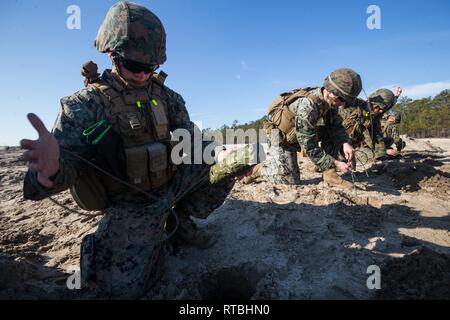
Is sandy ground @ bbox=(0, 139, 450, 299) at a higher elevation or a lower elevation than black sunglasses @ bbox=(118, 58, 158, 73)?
lower

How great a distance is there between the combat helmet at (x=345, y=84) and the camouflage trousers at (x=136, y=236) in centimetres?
199

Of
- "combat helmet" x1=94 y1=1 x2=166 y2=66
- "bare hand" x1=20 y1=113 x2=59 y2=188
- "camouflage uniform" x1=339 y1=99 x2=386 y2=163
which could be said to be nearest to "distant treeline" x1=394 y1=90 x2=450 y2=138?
"camouflage uniform" x1=339 y1=99 x2=386 y2=163

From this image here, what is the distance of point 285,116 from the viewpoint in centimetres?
454

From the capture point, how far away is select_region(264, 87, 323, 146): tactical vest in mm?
4508

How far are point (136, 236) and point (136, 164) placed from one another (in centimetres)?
55

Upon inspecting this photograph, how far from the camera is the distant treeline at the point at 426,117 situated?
2464 cm

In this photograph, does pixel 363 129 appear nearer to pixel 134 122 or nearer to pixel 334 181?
pixel 334 181

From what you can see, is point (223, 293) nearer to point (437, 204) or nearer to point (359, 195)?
point (359, 195)

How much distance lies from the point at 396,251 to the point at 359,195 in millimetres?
1617

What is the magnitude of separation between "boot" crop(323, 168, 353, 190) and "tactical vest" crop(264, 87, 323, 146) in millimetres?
682

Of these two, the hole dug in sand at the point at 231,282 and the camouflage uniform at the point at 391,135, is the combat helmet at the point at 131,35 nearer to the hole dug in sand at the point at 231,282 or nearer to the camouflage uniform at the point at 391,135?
the hole dug in sand at the point at 231,282
